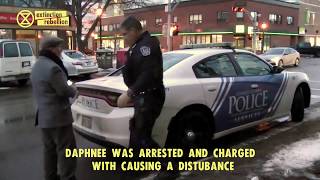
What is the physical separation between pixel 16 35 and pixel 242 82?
100ft

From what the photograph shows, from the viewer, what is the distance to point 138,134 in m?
4.56

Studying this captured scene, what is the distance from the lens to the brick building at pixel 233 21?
5531 cm

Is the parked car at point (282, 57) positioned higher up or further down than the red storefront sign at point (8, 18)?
further down

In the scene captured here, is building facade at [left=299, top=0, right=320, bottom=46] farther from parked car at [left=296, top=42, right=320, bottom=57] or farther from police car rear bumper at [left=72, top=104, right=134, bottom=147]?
police car rear bumper at [left=72, top=104, right=134, bottom=147]

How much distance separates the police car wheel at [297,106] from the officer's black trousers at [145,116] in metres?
4.14

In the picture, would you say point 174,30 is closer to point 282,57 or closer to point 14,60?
point 282,57

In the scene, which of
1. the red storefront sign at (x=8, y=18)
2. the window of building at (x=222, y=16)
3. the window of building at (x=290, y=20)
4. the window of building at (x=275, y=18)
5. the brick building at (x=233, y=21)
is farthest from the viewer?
the window of building at (x=290, y=20)

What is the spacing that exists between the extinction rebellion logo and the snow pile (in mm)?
31297

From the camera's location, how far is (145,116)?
4.48 metres

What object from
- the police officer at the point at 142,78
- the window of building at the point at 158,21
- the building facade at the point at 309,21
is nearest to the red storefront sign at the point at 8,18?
the police officer at the point at 142,78

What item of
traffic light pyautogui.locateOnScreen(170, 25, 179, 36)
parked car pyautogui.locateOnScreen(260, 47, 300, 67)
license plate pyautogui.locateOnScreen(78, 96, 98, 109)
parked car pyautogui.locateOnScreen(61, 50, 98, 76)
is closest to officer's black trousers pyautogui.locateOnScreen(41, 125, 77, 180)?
license plate pyautogui.locateOnScreen(78, 96, 98, 109)

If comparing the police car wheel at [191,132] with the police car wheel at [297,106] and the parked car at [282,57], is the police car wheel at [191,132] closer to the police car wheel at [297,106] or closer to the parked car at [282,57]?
the police car wheel at [297,106]

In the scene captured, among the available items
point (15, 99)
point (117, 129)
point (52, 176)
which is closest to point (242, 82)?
point (117, 129)

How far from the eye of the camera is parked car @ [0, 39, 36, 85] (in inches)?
632
